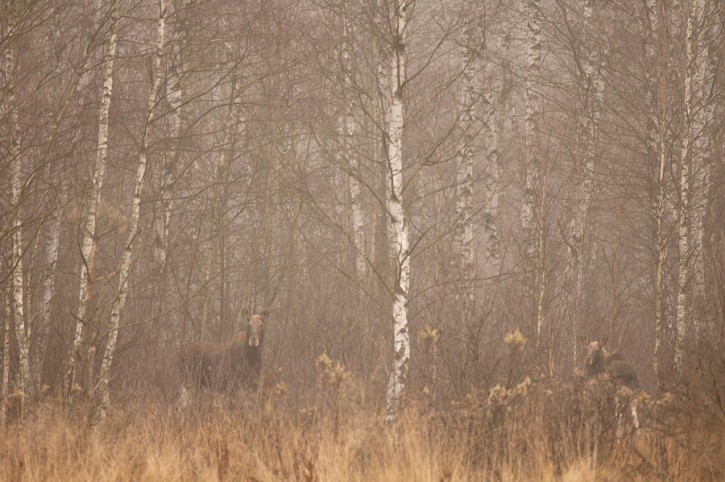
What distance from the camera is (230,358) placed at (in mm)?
11945

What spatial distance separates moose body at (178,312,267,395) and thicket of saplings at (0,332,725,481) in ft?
11.2

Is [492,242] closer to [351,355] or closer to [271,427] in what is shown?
[351,355]

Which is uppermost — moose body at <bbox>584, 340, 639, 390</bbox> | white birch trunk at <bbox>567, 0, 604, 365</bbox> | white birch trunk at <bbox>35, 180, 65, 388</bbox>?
white birch trunk at <bbox>567, 0, 604, 365</bbox>

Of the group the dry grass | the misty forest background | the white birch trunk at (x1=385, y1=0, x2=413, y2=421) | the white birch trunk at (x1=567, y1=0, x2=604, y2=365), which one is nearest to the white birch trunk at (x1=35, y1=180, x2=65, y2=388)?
the misty forest background

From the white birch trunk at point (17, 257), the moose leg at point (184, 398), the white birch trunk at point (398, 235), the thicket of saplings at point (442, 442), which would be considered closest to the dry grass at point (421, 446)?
the thicket of saplings at point (442, 442)

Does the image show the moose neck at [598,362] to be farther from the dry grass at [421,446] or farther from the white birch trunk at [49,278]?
the white birch trunk at [49,278]

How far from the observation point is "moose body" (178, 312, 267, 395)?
1137 centimetres

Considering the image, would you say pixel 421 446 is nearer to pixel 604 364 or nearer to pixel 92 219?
pixel 604 364

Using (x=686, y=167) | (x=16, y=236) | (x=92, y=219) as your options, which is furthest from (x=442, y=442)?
(x=686, y=167)

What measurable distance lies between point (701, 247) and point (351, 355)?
19.1 ft

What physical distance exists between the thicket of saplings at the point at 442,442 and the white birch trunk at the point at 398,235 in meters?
0.66

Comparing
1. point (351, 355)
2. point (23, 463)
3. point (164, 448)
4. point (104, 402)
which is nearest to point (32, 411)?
point (104, 402)

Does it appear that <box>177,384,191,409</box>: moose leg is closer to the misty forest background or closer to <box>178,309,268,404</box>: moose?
the misty forest background

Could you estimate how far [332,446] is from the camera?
677 cm
